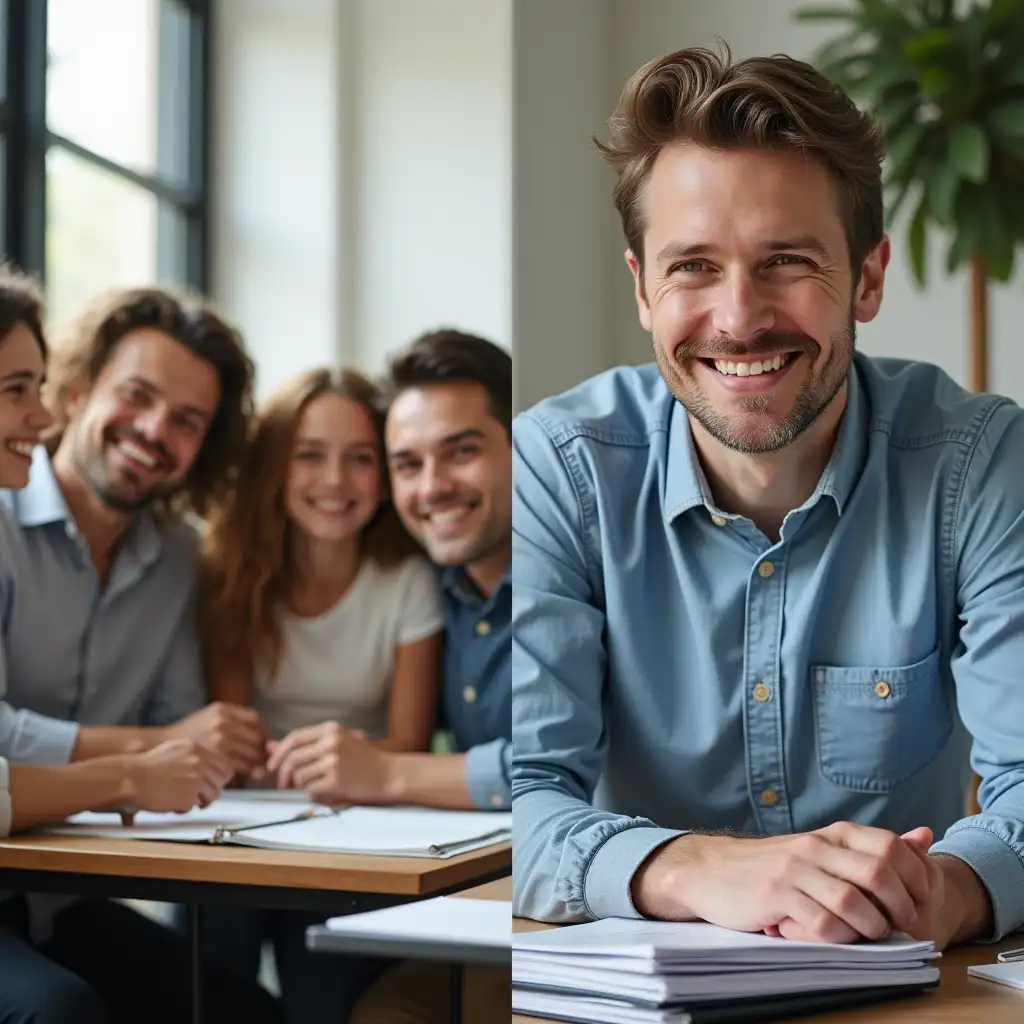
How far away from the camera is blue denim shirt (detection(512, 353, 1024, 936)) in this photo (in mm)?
472

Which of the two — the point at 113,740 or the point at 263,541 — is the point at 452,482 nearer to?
the point at 263,541

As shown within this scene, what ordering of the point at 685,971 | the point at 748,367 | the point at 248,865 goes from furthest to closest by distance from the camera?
the point at 248,865, the point at 748,367, the point at 685,971

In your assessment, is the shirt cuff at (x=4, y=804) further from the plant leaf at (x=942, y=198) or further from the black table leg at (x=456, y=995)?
the plant leaf at (x=942, y=198)

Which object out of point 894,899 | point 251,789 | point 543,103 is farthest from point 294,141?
point 251,789

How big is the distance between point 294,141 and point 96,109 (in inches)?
7.4

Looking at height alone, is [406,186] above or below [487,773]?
above

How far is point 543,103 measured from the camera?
47cm

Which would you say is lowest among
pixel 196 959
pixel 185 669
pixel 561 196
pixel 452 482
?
pixel 196 959

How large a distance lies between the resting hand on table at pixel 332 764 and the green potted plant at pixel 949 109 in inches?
19.6

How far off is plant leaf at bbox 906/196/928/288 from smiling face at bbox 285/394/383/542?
0.26 metres

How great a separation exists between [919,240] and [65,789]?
56 cm

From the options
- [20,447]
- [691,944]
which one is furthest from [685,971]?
[20,447]

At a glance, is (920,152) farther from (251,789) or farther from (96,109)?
(251,789)

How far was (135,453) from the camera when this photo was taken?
34.4 inches
